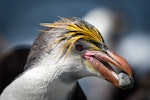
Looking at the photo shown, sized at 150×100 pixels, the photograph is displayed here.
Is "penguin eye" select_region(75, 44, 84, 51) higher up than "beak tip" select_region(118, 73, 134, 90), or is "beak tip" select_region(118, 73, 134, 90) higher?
"penguin eye" select_region(75, 44, 84, 51)

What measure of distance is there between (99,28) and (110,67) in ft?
6.22

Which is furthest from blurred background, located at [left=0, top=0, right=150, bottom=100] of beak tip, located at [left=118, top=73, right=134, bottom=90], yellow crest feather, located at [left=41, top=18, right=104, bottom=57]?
beak tip, located at [left=118, top=73, right=134, bottom=90]

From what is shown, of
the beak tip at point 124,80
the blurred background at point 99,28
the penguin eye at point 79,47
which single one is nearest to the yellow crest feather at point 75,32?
the penguin eye at point 79,47

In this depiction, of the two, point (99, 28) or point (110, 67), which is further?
point (99, 28)

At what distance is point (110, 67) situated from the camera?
228cm

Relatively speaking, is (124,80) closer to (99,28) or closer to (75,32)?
(75,32)

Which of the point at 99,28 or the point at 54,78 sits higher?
the point at 54,78

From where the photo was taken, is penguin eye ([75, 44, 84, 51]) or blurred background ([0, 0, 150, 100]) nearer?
penguin eye ([75, 44, 84, 51])

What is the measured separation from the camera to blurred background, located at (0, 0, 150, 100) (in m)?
3.63

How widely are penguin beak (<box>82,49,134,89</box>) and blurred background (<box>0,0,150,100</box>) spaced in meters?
1.03

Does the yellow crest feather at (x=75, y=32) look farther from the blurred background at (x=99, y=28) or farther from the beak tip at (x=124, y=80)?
the blurred background at (x=99, y=28)

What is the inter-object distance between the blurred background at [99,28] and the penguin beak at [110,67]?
1.03 m

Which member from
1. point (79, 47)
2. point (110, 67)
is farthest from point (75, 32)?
point (110, 67)

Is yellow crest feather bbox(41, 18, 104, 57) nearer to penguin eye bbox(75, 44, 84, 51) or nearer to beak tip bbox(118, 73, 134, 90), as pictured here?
penguin eye bbox(75, 44, 84, 51)
